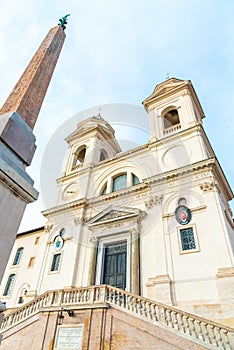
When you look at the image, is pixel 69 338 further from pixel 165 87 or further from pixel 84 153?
pixel 165 87

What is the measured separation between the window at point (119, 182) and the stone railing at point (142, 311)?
9144 mm

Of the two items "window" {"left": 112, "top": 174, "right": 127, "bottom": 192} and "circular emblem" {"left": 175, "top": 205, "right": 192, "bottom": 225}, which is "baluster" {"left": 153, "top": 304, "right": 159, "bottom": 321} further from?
"window" {"left": 112, "top": 174, "right": 127, "bottom": 192}

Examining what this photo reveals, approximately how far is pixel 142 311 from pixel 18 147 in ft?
27.8

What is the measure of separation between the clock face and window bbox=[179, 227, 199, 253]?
10.3 meters

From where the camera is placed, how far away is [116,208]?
53.6 feet

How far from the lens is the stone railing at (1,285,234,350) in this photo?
7434 millimetres

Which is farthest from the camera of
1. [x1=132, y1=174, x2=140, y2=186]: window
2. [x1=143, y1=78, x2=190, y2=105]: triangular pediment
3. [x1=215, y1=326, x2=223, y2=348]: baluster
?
[x1=143, y1=78, x2=190, y2=105]: triangular pediment

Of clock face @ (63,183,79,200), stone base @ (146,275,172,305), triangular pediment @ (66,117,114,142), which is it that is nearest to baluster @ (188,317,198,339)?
stone base @ (146,275,172,305)

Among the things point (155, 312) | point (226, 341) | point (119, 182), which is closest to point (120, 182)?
point (119, 182)

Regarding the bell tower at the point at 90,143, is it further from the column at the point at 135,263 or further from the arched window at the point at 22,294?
the arched window at the point at 22,294

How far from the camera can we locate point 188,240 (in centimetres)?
1279

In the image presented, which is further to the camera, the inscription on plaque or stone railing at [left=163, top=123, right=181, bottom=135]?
stone railing at [left=163, top=123, right=181, bottom=135]

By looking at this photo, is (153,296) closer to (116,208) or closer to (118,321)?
(118,321)

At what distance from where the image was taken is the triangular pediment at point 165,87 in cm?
2137
